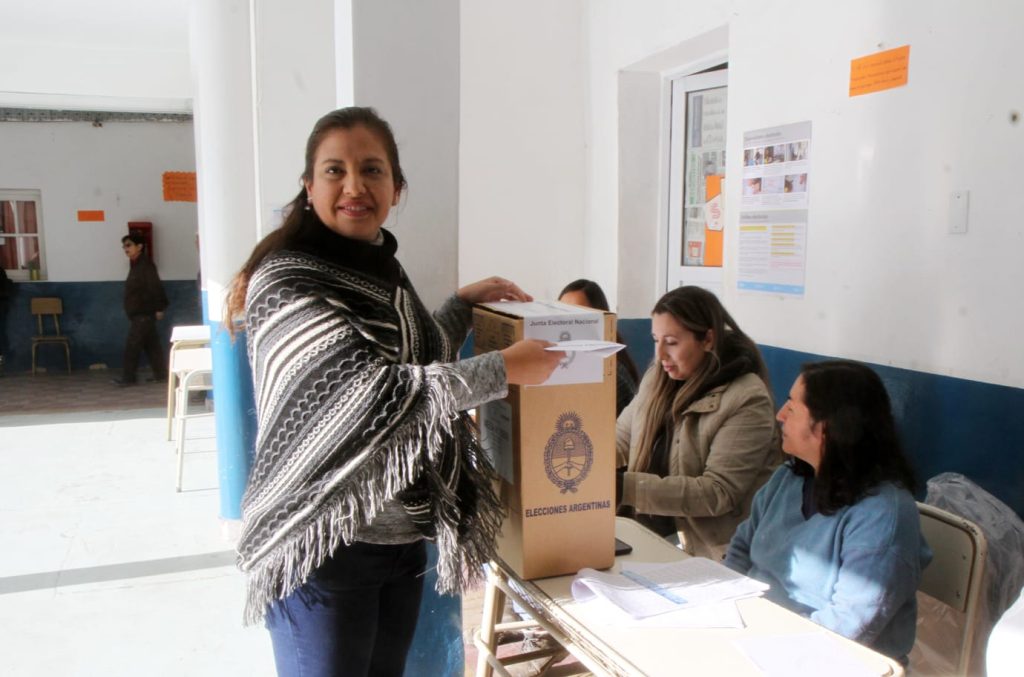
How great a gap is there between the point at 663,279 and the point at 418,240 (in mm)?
2168

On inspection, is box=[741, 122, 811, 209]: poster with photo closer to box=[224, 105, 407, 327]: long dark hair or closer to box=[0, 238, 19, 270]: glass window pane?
box=[224, 105, 407, 327]: long dark hair

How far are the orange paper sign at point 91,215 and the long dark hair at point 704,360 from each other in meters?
8.98

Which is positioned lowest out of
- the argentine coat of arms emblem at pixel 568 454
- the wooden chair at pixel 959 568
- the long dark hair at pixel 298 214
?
the wooden chair at pixel 959 568

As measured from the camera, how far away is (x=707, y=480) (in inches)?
77.5

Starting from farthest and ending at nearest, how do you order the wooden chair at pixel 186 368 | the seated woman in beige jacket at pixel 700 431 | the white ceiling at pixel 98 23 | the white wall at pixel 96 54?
1. the white wall at pixel 96 54
2. the white ceiling at pixel 98 23
3. the wooden chair at pixel 186 368
4. the seated woman in beige jacket at pixel 700 431

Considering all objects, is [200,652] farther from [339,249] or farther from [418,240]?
[339,249]

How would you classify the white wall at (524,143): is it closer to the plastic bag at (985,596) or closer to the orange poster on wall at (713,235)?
the orange poster on wall at (713,235)

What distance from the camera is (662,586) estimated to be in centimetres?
136

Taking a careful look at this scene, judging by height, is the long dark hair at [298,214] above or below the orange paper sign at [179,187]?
below

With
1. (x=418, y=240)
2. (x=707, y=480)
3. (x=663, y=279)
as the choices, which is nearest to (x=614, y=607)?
(x=707, y=480)

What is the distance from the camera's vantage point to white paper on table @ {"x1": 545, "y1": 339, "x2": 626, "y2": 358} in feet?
4.03

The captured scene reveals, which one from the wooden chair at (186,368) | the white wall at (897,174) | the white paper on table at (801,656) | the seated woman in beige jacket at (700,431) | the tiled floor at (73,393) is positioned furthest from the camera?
the tiled floor at (73,393)

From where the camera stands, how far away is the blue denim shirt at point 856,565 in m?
1.42

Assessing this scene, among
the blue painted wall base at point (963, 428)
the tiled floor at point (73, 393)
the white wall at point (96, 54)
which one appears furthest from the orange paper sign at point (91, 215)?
the blue painted wall base at point (963, 428)
